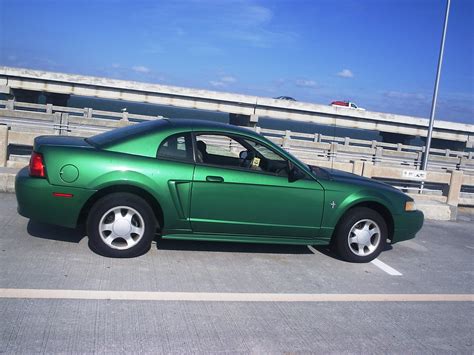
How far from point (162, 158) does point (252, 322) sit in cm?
199

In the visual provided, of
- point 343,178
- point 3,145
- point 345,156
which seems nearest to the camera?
point 343,178

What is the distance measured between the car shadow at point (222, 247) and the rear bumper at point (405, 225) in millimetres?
1067

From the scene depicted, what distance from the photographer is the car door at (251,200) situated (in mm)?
5207

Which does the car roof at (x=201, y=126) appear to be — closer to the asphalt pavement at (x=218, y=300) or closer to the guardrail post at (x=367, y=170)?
the asphalt pavement at (x=218, y=300)

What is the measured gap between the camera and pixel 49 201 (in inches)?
194

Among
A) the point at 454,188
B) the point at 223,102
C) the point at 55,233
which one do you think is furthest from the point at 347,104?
the point at 55,233

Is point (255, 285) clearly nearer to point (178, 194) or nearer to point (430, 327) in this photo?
point (178, 194)

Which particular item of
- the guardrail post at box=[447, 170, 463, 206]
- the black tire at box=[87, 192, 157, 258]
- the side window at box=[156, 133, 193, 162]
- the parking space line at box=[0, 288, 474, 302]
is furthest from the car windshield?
the guardrail post at box=[447, 170, 463, 206]

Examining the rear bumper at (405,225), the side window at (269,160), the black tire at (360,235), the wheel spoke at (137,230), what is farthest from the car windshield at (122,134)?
the rear bumper at (405,225)

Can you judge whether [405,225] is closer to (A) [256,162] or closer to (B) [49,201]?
(A) [256,162]

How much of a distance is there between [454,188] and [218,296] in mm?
7348

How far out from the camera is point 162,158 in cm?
516

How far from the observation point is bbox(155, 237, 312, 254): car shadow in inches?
227

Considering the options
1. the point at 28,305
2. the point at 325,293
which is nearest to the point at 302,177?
the point at 325,293
